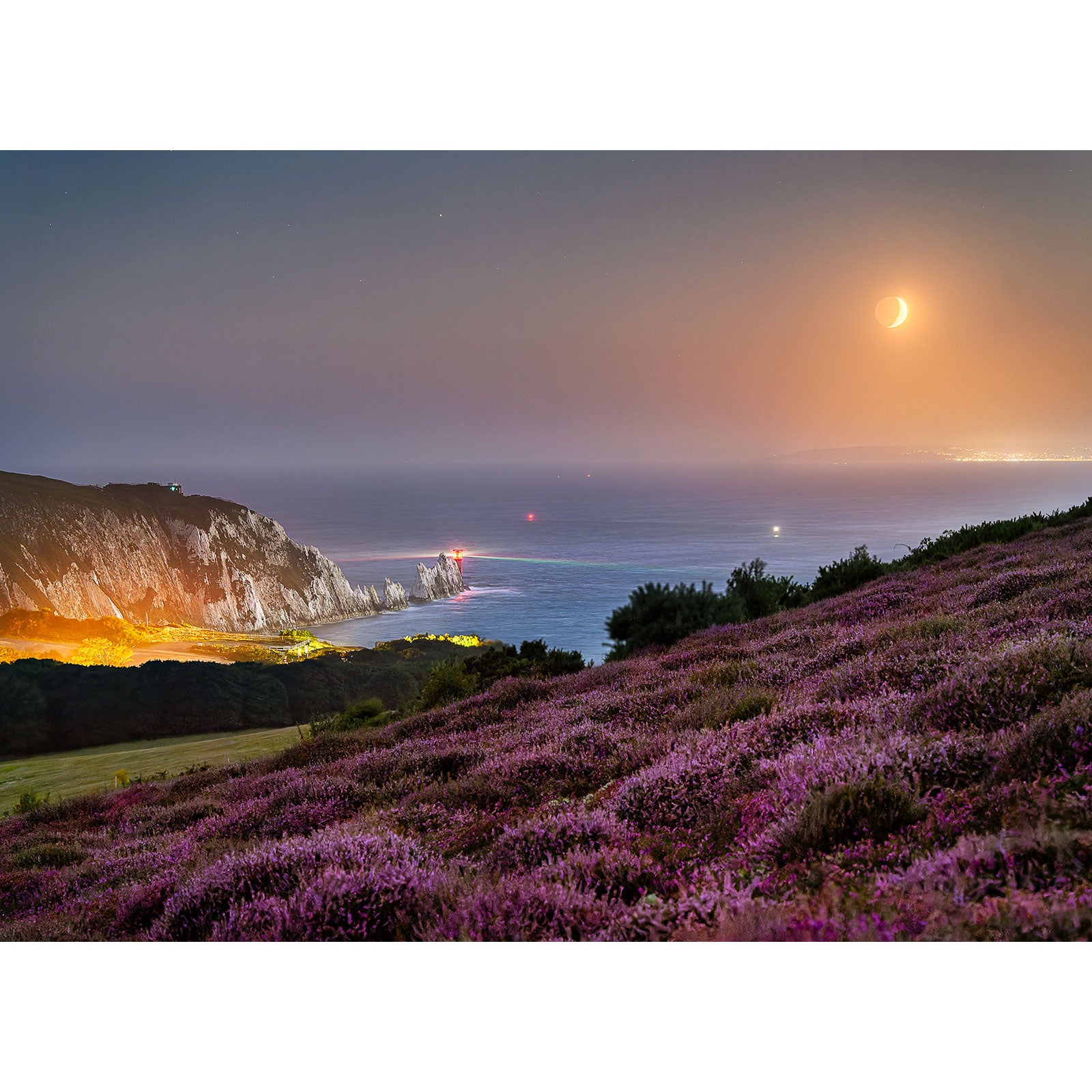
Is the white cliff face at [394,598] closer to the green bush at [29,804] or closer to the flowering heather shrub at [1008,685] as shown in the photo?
the green bush at [29,804]

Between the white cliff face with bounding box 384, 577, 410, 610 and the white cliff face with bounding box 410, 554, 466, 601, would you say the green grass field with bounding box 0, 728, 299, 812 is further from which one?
the white cliff face with bounding box 384, 577, 410, 610

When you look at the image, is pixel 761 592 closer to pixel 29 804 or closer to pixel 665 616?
pixel 665 616

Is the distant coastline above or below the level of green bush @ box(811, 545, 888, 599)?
above

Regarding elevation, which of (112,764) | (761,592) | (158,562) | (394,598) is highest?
(158,562)

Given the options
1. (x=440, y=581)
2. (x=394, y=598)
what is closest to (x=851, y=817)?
(x=440, y=581)

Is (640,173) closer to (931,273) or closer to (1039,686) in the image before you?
(931,273)

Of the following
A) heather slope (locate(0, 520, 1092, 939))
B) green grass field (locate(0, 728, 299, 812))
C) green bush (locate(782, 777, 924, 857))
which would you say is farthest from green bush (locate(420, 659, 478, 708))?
green bush (locate(782, 777, 924, 857))
